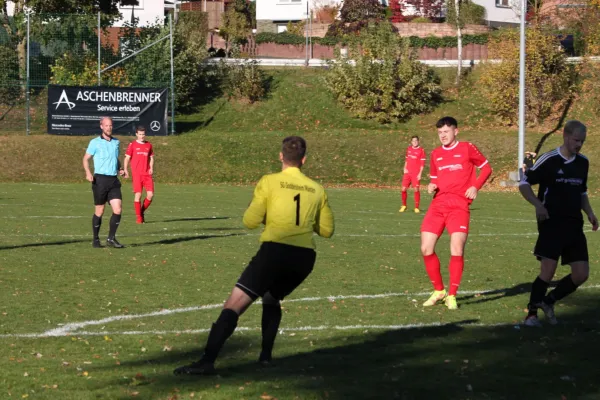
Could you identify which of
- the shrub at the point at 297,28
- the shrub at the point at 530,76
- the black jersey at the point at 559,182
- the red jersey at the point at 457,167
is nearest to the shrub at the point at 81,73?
the shrub at the point at 530,76

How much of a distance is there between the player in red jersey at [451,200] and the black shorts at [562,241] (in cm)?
123

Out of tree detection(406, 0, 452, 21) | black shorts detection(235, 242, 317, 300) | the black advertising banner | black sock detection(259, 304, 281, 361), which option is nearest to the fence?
the black advertising banner

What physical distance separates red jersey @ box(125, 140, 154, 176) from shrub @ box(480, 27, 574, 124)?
2783 cm

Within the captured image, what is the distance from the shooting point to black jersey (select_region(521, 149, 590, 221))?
967 centimetres

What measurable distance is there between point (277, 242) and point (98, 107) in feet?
117

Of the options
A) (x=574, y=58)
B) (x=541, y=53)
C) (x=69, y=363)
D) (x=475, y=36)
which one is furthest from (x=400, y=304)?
(x=475, y=36)

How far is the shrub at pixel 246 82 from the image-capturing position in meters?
52.0

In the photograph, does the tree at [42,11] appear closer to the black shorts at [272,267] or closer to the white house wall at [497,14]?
the white house wall at [497,14]

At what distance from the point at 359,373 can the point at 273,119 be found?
43.0 metres

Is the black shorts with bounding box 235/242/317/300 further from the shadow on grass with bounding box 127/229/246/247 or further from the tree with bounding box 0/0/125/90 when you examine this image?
the tree with bounding box 0/0/125/90

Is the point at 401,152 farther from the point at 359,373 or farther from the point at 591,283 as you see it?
the point at 359,373

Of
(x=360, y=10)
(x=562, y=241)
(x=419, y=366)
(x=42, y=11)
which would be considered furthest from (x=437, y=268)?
(x=360, y=10)

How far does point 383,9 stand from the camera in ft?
220

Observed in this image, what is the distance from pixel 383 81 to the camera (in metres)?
48.8
